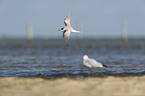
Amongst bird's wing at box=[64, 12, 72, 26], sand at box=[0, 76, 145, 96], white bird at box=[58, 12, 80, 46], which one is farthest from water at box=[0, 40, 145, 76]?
sand at box=[0, 76, 145, 96]

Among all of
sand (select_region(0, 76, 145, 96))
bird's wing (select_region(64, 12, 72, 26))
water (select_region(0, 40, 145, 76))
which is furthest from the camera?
water (select_region(0, 40, 145, 76))

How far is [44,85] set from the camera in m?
7.83

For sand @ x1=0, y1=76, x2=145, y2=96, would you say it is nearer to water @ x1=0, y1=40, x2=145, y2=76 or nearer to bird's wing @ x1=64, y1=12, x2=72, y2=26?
bird's wing @ x1=64, y1=12, x2=72, y2=26

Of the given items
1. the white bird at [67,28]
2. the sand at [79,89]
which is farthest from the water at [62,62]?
the sand at [79,89]

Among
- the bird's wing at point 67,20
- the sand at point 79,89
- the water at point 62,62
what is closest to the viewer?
the sand at point 79,89

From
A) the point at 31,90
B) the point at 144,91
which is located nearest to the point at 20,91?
the point at 31,90

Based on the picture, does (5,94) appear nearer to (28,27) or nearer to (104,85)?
(104,85)

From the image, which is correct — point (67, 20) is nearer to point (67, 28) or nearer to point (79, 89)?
point (67, 28)

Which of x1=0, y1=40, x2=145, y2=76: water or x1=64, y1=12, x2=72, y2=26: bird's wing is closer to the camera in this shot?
x1=64, y1=12, x2=72, y2=26: bird's wing

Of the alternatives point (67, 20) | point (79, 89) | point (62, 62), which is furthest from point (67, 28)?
point (62, 62)

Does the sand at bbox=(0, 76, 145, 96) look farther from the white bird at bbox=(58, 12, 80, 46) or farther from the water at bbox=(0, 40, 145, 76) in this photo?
the water at bbox=(0, 40, 145, 76)

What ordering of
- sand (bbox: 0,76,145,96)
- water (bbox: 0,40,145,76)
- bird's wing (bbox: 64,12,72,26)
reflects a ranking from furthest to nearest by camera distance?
1. water (bbox: 0,40,145,76)
2. bird's wing (bbox: 64,12,72,26)
3. sand (bbox: 0,76,145,96)

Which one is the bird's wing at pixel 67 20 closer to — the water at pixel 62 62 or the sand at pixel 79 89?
the water at pixel 62 62

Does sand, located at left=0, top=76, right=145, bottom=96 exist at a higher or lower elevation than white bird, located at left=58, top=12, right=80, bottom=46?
lower
